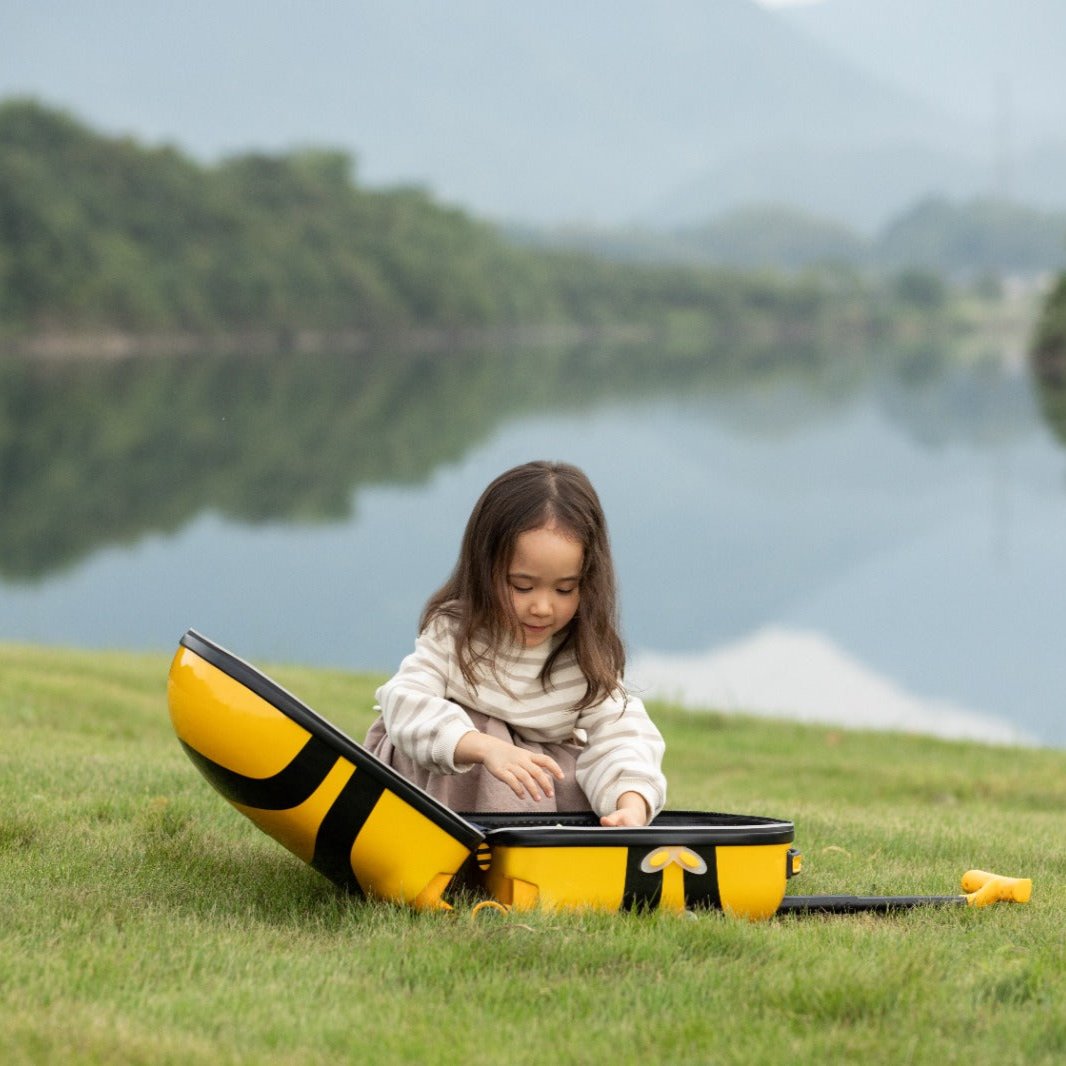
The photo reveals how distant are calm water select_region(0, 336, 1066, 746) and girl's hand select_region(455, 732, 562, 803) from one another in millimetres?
665

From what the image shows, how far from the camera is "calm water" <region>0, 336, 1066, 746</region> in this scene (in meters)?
18.9

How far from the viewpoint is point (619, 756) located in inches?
179

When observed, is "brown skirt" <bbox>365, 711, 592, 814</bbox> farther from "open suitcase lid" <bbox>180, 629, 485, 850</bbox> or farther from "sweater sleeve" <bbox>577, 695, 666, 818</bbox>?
"open suitcase lid" <bbox>180, 629, 485, 850</bbox>

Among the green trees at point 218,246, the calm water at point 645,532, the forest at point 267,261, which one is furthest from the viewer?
the forest at point 267,261

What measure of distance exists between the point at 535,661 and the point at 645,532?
25.4 m

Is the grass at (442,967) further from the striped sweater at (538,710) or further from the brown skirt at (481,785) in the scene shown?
the striped sweater at (538,710)

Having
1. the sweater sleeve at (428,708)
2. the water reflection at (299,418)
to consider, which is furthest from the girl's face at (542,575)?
the water reflection at (299,418)

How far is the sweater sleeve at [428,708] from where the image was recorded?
14.1 ft

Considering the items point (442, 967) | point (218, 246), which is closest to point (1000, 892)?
point (442, 967)

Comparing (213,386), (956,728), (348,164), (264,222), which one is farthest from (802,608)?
(348,164)

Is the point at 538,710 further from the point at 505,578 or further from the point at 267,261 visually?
the point at 267,261

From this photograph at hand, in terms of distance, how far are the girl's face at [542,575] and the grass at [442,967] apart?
0.91 meters

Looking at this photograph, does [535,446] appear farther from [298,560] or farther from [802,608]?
[802,608]

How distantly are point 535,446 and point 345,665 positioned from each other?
24120 millimetres
